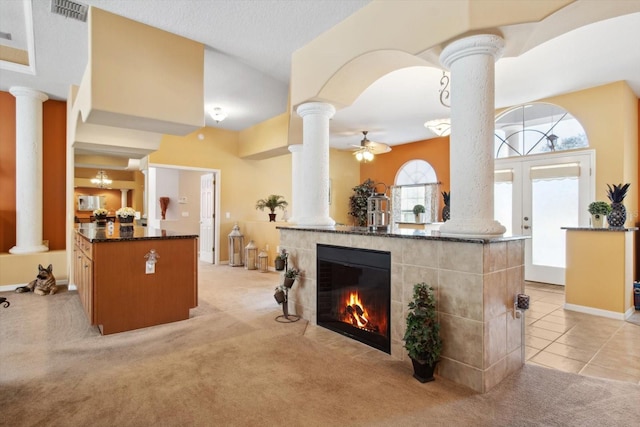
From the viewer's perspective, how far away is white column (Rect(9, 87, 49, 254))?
5.23 m

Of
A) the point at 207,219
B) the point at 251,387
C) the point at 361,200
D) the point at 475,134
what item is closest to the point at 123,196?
the point at 207,219

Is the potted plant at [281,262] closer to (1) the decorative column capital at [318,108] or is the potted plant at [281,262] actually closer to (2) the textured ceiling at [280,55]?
(1) the decorative column capital at [318,108]

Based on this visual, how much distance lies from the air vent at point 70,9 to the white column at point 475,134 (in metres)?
3.45

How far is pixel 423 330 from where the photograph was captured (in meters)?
2.28

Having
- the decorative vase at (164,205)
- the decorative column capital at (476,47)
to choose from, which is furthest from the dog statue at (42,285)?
the decorative column capital at (476,47)

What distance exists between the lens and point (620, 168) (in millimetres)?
4652

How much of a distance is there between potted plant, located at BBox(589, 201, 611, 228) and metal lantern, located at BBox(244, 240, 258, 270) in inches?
220

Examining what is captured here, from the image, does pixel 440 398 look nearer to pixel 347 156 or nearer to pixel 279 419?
pixel 279 419

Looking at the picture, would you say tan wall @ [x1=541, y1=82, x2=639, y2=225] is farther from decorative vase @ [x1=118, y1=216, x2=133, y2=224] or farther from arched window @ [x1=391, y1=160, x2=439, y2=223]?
decorative vase @ [x1=118, y1=216, x2=133, y2=224]

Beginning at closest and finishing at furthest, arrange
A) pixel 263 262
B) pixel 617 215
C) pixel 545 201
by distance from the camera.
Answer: pixel 617 215
pixel 545 201
pixel 263 262

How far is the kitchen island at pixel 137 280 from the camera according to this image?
3250mm

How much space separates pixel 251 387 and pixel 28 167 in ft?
17.6

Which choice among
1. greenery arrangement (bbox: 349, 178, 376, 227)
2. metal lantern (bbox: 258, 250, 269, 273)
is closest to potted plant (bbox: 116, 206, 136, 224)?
metal lantern (bbox: 258, 250, 269, 273)

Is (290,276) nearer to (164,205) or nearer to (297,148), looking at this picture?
(297,148)
